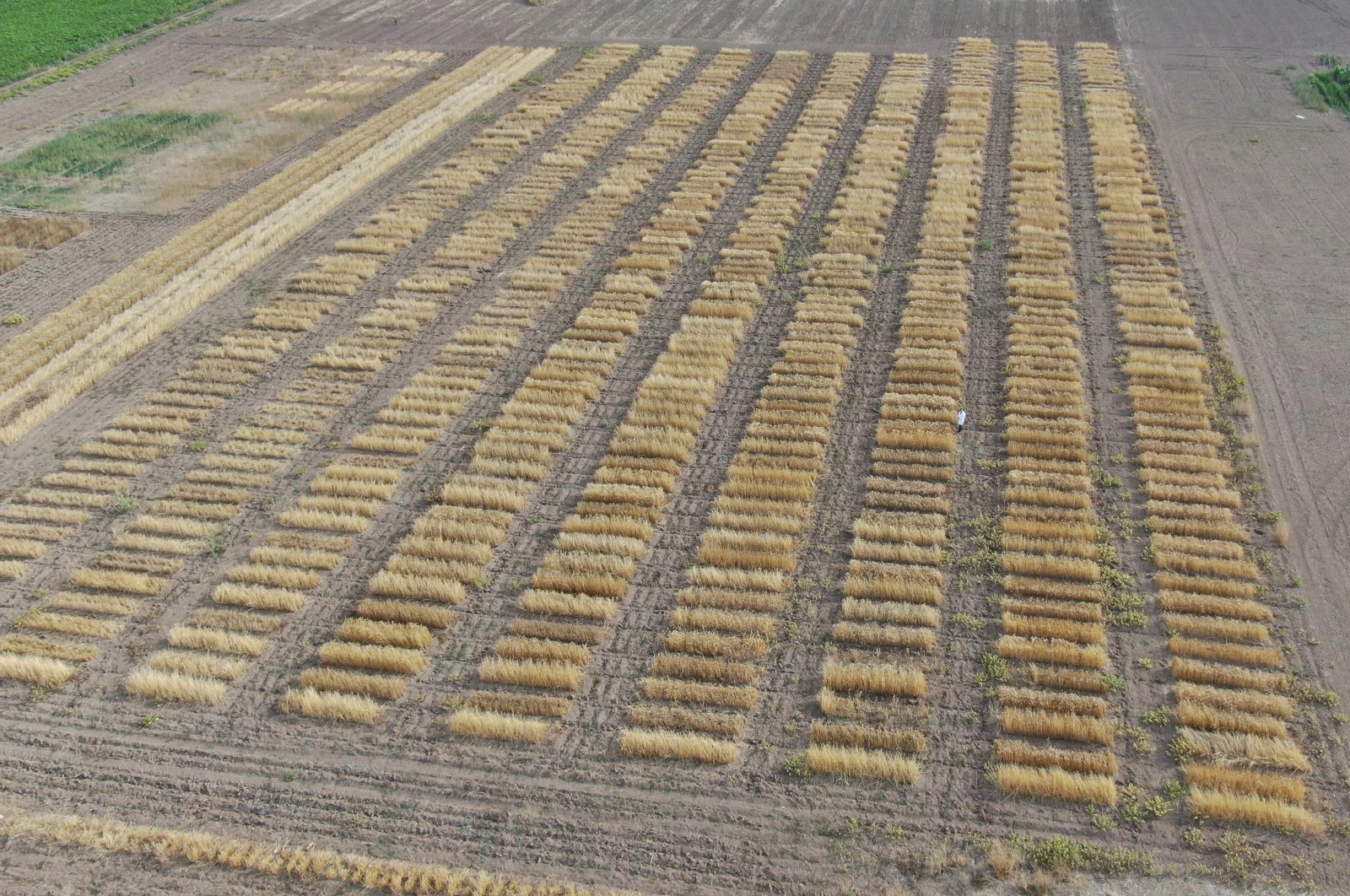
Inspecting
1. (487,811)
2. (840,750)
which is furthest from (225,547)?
(840,750)

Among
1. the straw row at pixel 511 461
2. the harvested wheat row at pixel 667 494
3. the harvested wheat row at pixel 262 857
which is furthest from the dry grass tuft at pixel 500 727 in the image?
the harvested wheat row at pixel 262 857

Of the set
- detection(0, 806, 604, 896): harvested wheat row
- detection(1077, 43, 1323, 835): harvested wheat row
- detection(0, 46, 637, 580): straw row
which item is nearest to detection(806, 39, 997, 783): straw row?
detection(1077, 43, 1323, 835): harvested wheat row

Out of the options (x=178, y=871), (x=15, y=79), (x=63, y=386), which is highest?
(x=15, y=79)

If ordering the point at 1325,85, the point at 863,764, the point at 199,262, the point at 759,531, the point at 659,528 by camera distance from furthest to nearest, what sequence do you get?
the point at 1325,85, the point at 199,262, the point at 659,528, the point at 759,531, the point at 863,764

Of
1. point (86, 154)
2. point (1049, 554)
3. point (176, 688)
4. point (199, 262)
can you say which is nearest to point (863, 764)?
point (1049, 554)

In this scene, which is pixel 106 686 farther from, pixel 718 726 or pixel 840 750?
pixel 840 750

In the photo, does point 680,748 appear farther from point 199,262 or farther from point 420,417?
point 199,262
